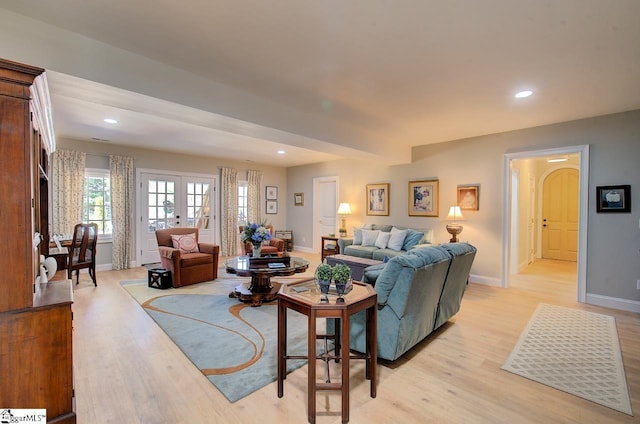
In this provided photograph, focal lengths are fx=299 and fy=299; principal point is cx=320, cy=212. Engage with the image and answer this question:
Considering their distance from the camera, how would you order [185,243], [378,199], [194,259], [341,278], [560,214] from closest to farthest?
[341,278]
[194,259]
[185,243]
[378,199]
[560,214]

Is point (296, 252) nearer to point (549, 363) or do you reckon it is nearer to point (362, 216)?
point (362, 216)

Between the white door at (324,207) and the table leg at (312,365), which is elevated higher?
the white door at (324,207)

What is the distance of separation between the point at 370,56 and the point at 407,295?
6.38ft

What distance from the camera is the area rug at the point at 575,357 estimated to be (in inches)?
85.1

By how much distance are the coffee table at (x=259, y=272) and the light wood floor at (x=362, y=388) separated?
110 cm

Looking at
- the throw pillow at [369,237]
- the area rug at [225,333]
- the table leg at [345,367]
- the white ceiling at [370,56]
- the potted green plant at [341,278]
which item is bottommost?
the area rug at [225,333]

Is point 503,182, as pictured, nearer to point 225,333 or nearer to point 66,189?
point 225,333

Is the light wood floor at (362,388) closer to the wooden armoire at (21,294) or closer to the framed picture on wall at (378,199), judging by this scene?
the wooden armoire at (21,294)

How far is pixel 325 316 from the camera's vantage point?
1788 millimetres

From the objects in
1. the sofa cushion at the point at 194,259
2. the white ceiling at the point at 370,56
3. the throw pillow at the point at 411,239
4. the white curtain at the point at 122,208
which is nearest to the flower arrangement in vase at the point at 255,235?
the sofa cushion at the point at 194,259

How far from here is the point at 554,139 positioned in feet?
14.4

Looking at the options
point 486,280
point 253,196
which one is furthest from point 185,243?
point 486,280

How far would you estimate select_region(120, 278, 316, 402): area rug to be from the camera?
7.55ft

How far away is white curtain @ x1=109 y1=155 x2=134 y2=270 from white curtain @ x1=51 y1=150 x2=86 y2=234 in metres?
0.51
